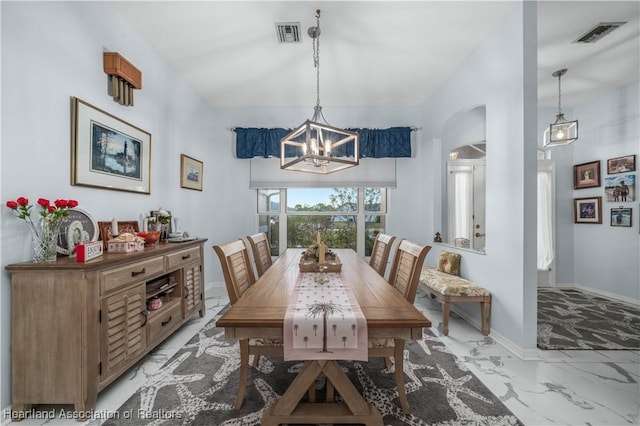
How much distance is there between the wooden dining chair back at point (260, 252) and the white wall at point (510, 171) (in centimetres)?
230

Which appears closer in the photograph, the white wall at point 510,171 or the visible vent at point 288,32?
the white wall at point 510,171

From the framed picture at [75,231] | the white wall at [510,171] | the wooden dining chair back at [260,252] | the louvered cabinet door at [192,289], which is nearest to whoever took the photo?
the framed picture at [75,231]

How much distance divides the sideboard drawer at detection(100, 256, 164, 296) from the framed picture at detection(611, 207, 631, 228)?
5.71 metres

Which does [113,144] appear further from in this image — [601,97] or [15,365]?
[601,97]

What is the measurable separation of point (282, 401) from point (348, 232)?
3.16 metres

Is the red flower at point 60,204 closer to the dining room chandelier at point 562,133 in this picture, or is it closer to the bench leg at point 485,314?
the bench leg at point 485,314

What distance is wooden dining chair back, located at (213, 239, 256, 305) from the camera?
5.22 ft

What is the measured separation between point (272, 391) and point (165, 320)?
3.94 ft

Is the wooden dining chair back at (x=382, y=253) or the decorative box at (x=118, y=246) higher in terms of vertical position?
the decorative box at (x=118, y=246)

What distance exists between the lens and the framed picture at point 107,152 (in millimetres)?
1886

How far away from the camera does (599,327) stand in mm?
2684

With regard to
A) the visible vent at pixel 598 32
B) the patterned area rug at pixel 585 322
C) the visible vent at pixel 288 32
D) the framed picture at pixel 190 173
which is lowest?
the patterned area rug at pixel 585 322

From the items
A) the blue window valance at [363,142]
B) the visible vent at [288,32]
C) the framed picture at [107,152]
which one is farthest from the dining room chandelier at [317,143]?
the framed picture at [107,152]

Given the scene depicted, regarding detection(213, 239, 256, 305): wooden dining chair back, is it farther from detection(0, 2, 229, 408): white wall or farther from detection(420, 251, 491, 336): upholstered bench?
detection(420, 251, 491, 336): upholstered bench
